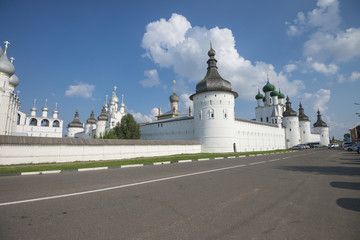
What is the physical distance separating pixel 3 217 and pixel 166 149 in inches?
758

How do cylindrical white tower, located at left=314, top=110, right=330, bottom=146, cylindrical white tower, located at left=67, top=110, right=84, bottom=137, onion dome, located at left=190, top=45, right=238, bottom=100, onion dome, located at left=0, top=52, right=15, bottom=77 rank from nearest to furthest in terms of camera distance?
onion dome, located at left=0, top=52, right=15, bottom=77 < onion dome, located at left=190, top=45, right=238, bottom=100 < cylindrical white tower, located at left=314, top=110, right=330, bottom=146 < cylindrical white tower, located at left=67, top=110, right=84, bottom=137

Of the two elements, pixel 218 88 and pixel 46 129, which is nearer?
pixel 218 88

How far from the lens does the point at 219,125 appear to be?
27719mm

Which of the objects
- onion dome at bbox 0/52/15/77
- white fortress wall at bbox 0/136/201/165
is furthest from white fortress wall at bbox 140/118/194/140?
onion dome at bbox 0/52/15/77

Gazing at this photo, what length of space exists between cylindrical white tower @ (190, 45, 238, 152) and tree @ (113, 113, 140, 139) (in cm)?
1222

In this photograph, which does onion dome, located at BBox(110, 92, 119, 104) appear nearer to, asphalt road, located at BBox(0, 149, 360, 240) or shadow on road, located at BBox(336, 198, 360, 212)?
asphalt road, located at BBox(0, 149, 360, 240)

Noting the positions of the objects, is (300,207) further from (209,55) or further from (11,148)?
(209,55)

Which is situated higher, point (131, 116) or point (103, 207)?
point (131, 116)

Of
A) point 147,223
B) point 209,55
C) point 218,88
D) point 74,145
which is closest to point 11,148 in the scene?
point 74,145

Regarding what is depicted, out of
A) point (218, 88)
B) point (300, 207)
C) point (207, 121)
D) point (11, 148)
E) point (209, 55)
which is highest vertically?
point (209, 55)

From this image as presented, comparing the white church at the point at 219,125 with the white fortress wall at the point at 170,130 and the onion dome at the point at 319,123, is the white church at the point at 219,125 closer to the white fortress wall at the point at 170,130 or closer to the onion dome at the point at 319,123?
the white fortress wall at the point at 170,130

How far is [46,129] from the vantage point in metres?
61.0

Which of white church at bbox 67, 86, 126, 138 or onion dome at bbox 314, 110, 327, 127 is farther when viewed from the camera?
onion dome at bbox 314, 110, 327, 127

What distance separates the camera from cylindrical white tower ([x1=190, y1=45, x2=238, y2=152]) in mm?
27469
